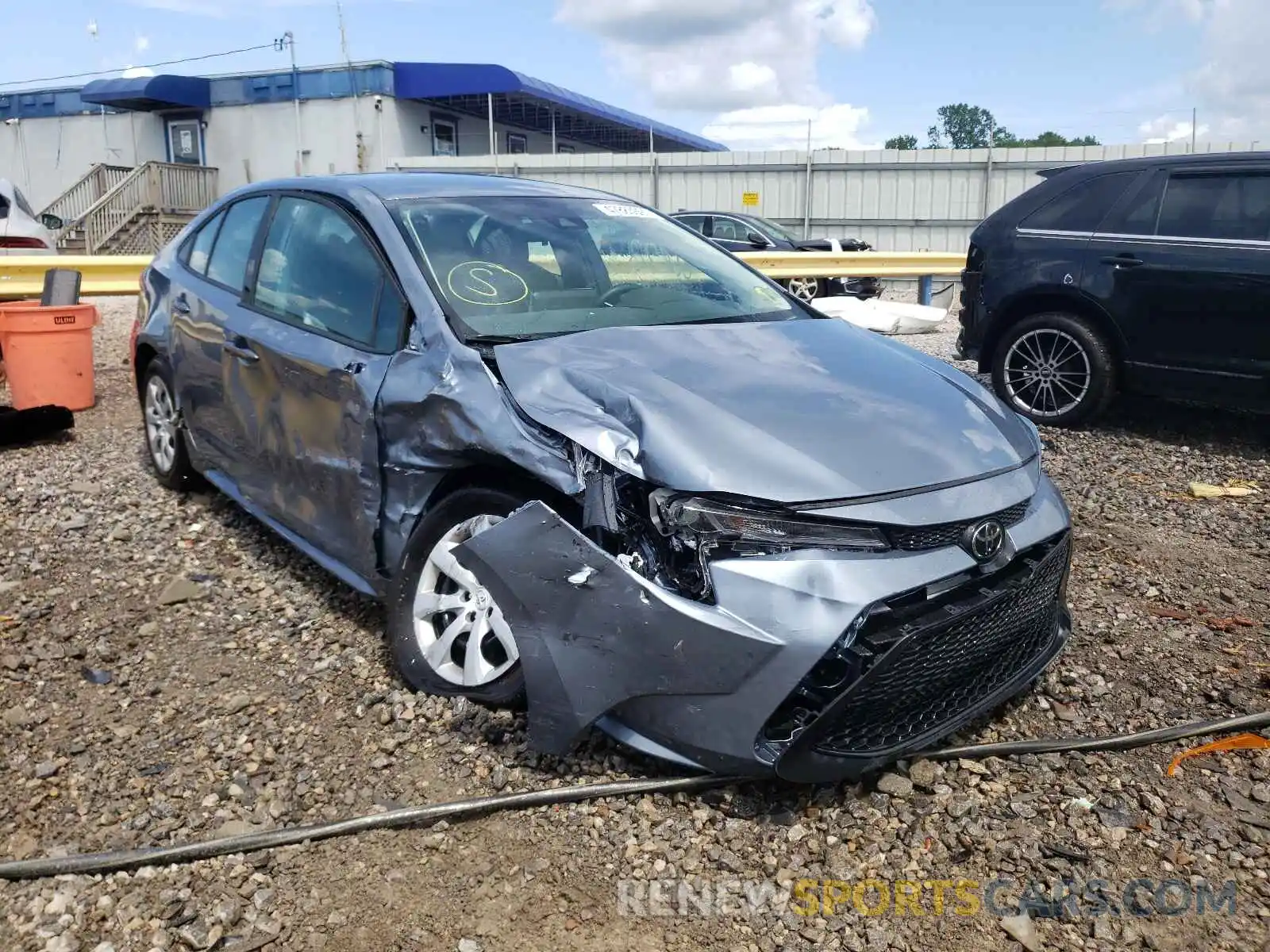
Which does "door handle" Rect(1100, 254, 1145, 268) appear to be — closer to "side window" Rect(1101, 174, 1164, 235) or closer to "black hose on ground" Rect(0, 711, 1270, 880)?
"side window" Rect(1101, 174, 1164, 235)

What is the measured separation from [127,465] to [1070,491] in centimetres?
514

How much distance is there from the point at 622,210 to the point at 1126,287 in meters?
3.84

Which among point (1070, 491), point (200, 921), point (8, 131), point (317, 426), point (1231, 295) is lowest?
point (200, 921)

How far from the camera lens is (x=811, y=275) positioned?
12.1 metres

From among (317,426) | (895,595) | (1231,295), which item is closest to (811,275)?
(1231,295)

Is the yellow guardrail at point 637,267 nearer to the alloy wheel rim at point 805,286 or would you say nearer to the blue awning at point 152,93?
the alloy wheel rim at point 805,286

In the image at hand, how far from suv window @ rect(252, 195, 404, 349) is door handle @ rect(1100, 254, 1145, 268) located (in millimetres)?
4941

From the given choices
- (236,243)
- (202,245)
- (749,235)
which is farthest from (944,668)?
(749,235)

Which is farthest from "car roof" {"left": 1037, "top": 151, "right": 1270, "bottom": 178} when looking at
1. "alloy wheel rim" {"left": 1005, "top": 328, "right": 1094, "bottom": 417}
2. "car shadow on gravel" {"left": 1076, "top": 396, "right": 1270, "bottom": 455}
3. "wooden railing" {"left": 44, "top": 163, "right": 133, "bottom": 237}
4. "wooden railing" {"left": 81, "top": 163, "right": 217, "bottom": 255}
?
"wooden railing" {"left": 44, "top": 163, "right": 133, "bottom": 237}

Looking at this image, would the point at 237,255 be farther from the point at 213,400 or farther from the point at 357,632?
the point at 357,632

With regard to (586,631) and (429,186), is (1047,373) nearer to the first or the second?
(429,186)

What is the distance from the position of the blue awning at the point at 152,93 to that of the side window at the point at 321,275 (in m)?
27.4

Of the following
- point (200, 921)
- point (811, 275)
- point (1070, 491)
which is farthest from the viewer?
point (811, 275)

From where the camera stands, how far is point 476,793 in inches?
109
